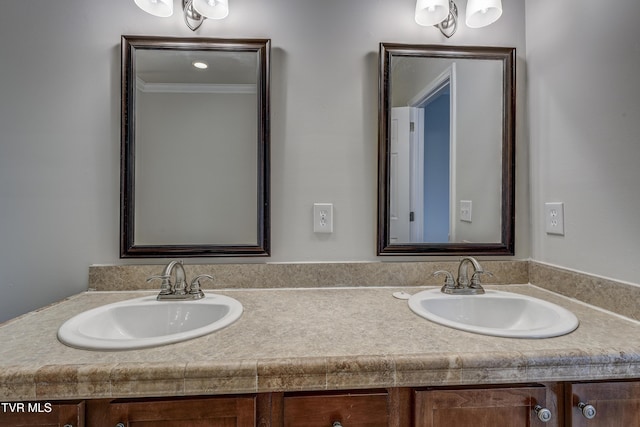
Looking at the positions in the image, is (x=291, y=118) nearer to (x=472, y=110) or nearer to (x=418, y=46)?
(x=418, y=46)

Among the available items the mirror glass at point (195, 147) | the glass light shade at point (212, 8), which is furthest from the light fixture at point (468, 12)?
the glass light shade at point (212, 8)

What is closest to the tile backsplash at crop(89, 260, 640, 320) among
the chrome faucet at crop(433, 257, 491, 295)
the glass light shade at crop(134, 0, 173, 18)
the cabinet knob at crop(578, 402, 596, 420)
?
the chrome faucet at crop(433, 257, 491, 295)

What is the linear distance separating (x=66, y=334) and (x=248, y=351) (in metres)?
0.46

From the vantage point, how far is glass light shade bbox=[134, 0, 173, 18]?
1086mm

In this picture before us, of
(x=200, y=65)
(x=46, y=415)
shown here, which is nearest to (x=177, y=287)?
(x=46, y=415)

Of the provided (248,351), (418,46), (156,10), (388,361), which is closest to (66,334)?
(248,351)

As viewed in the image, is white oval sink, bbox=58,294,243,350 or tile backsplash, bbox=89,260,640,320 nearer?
white oval sink, bbox=58,294,243,350

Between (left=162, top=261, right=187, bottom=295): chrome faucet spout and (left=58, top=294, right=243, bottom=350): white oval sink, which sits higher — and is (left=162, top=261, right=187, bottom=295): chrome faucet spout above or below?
above

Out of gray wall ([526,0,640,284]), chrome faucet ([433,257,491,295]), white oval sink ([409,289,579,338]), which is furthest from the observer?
chrome faucet ([433,257,491,295])

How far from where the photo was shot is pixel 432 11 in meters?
1.15

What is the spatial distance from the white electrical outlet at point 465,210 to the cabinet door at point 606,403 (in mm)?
665

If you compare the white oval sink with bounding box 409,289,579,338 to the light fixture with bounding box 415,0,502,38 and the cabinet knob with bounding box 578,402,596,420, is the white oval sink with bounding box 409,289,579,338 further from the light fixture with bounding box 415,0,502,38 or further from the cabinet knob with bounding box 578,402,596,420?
the light fixture with bounding box 415,0,502,38

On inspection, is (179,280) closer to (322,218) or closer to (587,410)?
(322,218)

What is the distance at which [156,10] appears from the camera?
1104mm
